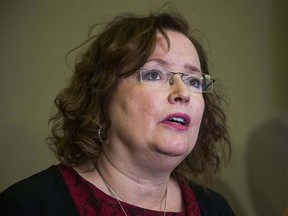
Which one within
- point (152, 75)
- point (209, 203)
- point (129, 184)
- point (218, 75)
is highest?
point (152, 75)

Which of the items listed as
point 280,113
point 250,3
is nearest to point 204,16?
point 250,3

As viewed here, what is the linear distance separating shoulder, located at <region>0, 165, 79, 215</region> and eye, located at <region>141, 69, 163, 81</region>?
40 cm

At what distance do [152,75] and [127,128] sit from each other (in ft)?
0.58

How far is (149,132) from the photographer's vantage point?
2.85ft

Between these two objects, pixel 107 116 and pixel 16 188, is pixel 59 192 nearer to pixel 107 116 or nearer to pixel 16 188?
pixel 16 188

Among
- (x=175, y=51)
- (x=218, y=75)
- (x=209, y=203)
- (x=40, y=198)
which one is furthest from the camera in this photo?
(x=218, y=75)

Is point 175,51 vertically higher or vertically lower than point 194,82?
higher

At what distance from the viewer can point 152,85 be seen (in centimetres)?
89

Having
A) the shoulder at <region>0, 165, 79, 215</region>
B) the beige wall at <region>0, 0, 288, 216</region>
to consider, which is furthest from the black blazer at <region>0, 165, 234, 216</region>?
the beige wall at <region>0, 0, 288, 216</region>

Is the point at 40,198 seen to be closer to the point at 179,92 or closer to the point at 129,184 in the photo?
the point at 129,184

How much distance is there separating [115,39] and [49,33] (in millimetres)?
644

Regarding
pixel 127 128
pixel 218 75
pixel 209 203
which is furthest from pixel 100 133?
pixel 218 75

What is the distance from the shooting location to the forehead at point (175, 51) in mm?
Answer: 929

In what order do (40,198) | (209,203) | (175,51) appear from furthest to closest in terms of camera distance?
(209,203), (175,51), (40,198)
